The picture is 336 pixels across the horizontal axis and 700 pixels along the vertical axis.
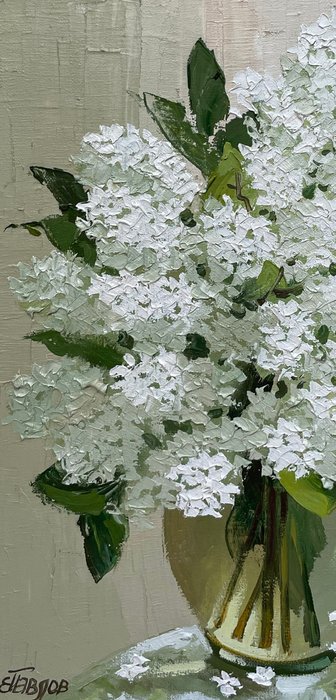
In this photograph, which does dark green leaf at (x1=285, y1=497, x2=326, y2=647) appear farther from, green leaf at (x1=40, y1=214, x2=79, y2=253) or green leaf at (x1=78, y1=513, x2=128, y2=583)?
green leaf at (x1=40, y1=214, x2=79, y2=253)

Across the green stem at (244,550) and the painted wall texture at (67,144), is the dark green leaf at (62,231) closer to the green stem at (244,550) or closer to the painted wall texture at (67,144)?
the painted wall texture at (67,144)

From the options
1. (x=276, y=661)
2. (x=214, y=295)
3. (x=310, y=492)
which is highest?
(x=214, y=295)

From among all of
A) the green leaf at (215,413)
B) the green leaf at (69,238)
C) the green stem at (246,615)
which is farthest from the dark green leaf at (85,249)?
the green stem at (246,615)

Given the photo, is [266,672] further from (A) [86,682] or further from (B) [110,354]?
(B) [110,354]

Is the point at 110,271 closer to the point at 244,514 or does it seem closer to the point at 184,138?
the point at 184,138

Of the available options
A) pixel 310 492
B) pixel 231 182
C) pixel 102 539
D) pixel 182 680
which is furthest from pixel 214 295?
pixel 182 680
